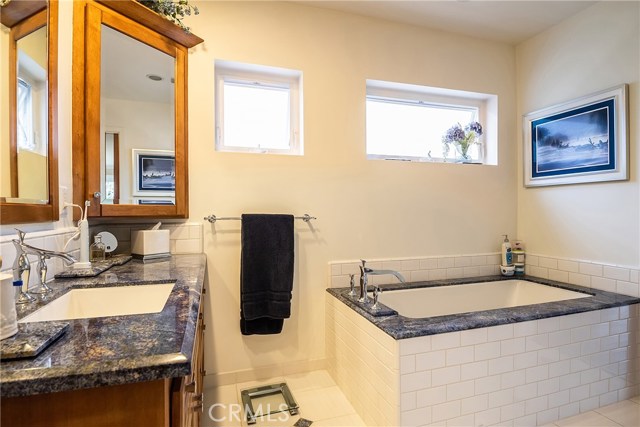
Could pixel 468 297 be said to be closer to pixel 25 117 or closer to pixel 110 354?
pixel 110 354

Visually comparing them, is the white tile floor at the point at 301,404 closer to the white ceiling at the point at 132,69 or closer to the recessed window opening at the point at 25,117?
the recessed window opening at the point at 25,117

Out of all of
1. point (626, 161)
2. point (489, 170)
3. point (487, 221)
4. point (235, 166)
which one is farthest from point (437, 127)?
point (235, 166)

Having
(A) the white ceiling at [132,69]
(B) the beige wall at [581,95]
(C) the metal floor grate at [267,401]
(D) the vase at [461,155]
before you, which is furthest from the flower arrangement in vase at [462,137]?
(C) the metal floor grate at [267,401]

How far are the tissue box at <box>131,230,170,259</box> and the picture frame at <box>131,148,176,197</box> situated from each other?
0.70 ft

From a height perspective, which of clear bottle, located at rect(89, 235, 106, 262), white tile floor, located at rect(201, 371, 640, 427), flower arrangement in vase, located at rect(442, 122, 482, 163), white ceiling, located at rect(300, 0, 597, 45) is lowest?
white tile floor, located at rect(201, 371, 640, 427)

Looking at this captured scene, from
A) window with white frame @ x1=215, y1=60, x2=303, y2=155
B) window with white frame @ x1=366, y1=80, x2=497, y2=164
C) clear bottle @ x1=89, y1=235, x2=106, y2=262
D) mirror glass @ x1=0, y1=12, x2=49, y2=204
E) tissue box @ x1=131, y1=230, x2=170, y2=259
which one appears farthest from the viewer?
window with white frame @ x1=366, y1=80, x2=497, y2=164

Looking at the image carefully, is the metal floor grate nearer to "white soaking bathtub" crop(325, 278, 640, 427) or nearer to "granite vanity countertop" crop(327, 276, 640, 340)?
"white soaking bathtub" crop(325, 278, 640, 427)

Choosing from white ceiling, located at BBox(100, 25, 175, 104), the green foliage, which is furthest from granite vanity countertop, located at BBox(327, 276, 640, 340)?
the green foliage

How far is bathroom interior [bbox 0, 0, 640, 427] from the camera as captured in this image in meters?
1.31

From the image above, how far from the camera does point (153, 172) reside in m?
1.69

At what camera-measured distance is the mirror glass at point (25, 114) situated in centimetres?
90

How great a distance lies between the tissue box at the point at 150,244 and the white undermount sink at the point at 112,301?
1.81 ft

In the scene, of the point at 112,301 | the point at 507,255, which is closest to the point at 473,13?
the point at 507,255

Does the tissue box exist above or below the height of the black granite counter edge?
above
